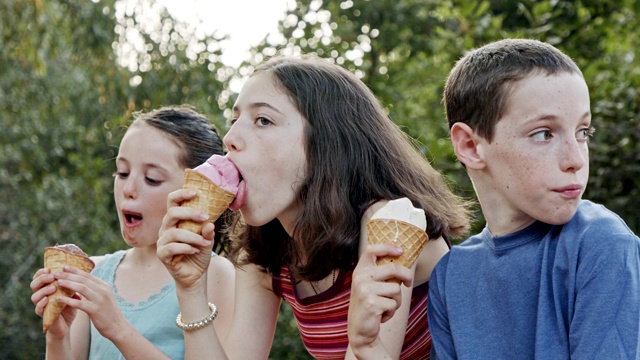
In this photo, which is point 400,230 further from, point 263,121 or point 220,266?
point 220,266

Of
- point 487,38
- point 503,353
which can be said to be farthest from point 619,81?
point 503,353

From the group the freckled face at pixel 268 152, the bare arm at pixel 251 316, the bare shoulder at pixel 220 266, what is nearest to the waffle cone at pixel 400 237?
the freckled face at pixel 268 152

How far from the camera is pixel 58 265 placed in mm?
2842

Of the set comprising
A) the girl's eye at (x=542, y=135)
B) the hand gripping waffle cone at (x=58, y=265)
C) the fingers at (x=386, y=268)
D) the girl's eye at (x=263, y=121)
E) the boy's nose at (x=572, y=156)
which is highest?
the girl's eye at (x=542, y=135)

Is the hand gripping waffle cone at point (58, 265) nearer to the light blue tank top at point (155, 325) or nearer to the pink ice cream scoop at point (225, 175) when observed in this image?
the light blue tank top at point (155, 325)

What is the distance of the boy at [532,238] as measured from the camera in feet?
6.47

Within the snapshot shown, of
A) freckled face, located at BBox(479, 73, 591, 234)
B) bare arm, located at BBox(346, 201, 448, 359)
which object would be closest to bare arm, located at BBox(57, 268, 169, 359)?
bare arm, located at BBox(346, 201, 448, 359)

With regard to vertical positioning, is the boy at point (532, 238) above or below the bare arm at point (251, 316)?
above

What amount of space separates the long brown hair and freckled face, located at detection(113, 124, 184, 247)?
1.91 ft

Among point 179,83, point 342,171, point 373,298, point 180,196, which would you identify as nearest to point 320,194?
point 342,171

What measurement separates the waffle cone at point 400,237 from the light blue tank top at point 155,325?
1237 mm

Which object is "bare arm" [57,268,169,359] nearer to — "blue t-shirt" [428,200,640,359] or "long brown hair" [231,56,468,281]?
"long brown hair" [231,56,468,281]

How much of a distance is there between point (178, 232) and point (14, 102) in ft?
22.4

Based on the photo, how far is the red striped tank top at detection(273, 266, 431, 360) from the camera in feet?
8.68
